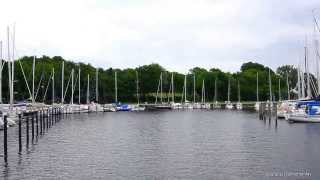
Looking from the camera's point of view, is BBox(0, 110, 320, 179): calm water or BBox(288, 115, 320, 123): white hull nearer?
BBox(0, 110, 320, 179): calm water

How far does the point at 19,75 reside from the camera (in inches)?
6762

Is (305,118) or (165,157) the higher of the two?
(305,118)

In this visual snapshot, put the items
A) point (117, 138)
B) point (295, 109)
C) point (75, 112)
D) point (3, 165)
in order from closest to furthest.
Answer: point (3, 165)
point (117, 138)
point (295, 109)
point (75, 112)

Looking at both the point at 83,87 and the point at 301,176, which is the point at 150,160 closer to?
the point at 301,176

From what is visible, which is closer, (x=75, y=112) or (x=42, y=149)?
(x=42, y=149)

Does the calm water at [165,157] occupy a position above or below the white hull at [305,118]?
below

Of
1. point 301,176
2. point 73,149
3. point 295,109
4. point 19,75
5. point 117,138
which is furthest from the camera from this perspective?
point 19,75

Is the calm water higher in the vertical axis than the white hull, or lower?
lower

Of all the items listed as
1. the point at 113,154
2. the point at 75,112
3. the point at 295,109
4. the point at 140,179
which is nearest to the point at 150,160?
the point at 113,154

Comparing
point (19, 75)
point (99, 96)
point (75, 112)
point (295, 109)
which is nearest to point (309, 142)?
point (295, 109)

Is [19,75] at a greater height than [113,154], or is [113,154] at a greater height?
[19,75]

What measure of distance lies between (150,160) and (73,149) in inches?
459

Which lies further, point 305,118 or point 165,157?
point 305,118

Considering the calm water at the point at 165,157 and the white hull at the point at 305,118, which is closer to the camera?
the calm water at the point at 165,157
